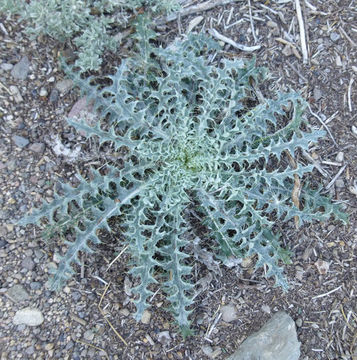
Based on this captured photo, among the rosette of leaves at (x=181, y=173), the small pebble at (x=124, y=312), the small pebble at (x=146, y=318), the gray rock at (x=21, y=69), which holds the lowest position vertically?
the small pebble at (x=146, y=318)

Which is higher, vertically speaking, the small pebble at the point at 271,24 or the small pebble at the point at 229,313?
the small pebble at the point at 271,24

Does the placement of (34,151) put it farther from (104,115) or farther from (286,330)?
(286,330)

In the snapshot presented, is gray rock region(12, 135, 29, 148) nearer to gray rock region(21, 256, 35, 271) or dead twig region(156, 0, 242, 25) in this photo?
gray rock region(21, 256, 35, 271)

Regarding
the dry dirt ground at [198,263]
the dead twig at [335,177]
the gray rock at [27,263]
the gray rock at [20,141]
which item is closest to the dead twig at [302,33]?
the dry dirt ground at [198,263]

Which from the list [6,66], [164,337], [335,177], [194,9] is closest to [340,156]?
[335,177]

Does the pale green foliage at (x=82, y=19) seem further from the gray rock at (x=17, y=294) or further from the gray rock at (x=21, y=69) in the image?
the gray rock at (x=17, y=294)

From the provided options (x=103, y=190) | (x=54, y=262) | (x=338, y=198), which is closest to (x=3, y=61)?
(x=103, y=190)

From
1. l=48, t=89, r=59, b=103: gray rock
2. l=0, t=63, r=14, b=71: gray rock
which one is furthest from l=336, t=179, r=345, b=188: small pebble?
l=0, t=63, r=14, b=71: gray rock
